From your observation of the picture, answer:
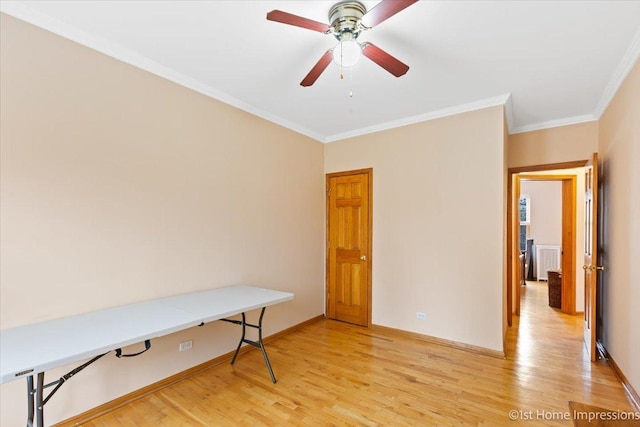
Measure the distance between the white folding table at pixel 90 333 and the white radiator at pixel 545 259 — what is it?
800 cm

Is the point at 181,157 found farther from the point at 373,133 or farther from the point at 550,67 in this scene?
the point at 550,67

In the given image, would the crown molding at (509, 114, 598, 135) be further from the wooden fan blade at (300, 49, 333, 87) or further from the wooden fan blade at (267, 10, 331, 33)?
the wooden fan blade at (267, 10, 331, 33)

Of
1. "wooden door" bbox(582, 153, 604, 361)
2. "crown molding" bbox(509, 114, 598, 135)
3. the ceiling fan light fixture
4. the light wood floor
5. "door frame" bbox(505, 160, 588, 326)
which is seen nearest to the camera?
the ceiling fan light fixture

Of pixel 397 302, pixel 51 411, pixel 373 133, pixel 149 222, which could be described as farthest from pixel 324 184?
pixel 51 411

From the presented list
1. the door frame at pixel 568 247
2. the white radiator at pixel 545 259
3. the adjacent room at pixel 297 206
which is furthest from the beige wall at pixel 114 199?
the white radiator at pixel 545 259

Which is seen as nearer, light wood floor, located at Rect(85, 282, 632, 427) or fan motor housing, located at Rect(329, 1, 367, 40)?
fan motor housing, located at Rect(329, 1, 367, 40)

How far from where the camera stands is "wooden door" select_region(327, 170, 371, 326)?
13.7 feet

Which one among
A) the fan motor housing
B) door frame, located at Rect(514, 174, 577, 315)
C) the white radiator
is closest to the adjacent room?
the fan motor housing

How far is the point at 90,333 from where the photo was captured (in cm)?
174

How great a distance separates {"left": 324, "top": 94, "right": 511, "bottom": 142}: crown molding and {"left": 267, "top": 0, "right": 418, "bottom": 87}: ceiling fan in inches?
66.5

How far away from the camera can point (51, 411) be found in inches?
77.3

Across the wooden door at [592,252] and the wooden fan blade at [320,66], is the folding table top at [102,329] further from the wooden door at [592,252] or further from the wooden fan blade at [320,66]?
the wooden door at [592,252]

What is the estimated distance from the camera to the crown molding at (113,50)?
190 centimetres

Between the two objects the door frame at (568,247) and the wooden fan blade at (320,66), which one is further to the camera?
the door frame at (568,247)
